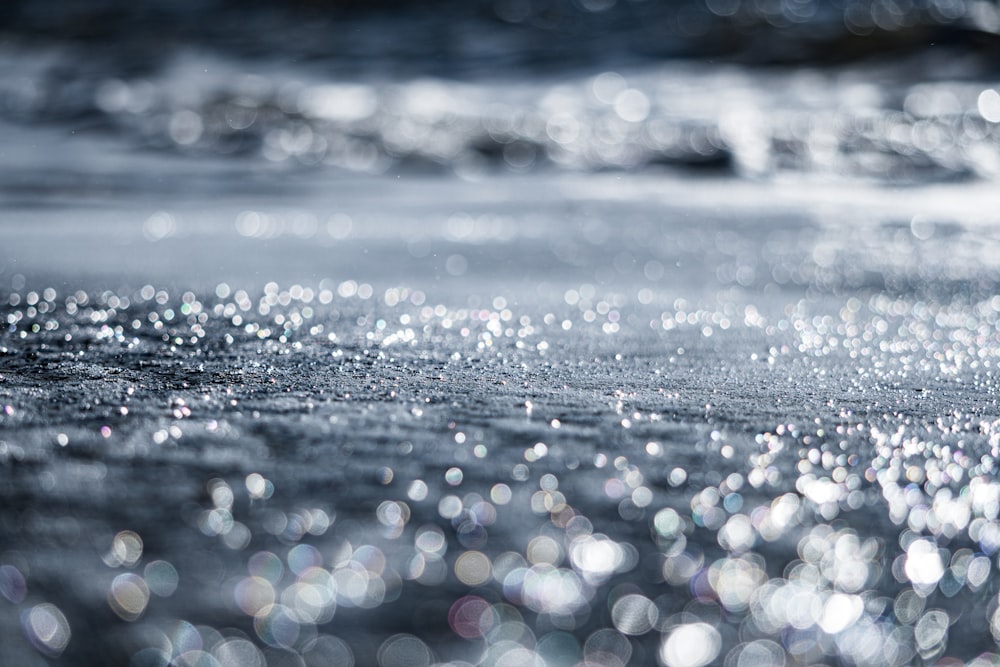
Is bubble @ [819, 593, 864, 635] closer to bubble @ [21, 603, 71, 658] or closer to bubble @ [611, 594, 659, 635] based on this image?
bubble @ [611, 594, 659, 635]

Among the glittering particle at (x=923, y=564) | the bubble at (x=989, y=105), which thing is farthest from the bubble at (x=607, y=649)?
the bubble at (x=989, y=105)

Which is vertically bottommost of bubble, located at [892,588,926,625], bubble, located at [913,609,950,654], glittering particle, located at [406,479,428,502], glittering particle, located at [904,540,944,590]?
bubble, located at [913,609,950,654]

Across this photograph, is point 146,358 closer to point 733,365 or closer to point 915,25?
point 733,365

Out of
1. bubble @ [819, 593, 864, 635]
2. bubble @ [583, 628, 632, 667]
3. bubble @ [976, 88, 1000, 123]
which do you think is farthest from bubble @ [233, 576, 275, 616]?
bubble @ [976, 88, 1000, 123]

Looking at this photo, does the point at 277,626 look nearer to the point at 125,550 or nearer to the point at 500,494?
the point at 125,550

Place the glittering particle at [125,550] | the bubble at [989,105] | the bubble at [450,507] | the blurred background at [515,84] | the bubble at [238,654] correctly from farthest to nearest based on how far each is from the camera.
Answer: the bubble at [989,105], the blurred background at [515,84], the bubble at [450,507], the glittering particle at [125,550], the bubble at [238,654]

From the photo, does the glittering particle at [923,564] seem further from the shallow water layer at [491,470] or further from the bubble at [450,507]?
the bubble at [450,507]

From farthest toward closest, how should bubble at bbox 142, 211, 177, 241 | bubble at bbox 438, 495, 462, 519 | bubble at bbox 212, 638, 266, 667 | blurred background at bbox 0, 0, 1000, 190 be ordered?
blurred background at bbox 0, 0, 1000, 190
bubble at bbox 142, 211, 177, 241
bubble at bbox 438, 495, 462, 519
bubble at bbox 212, 638, 266, 667
